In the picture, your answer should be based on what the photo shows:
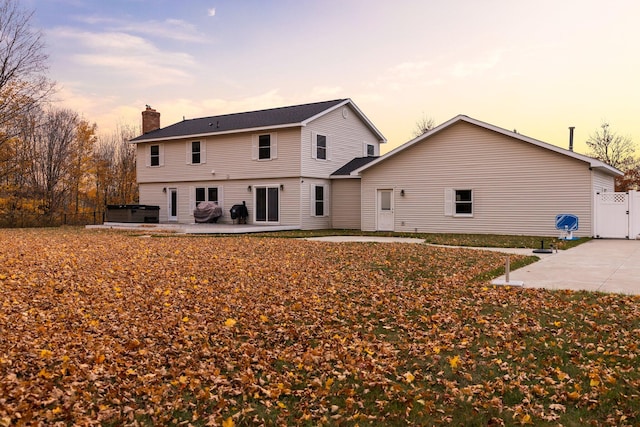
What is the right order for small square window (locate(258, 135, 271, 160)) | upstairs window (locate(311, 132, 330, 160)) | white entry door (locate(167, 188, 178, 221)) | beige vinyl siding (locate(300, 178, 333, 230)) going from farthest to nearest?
white entry door (locate(167, 188, 178, 221)) → small square window (locate(258, 135, 271, 160)) → upstairs window (locate(311, 132, 330, 160)) → beige vinyl siding (locate(300, 178, 333, 230))

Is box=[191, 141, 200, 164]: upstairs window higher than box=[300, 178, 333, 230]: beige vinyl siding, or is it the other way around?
box=[191, 141, 200, 164]: upstairs window

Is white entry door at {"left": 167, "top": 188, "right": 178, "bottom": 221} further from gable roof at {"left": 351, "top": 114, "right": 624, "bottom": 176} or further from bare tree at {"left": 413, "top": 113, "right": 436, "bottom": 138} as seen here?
bare tree at {"left": 413, "top": 113, "right": 436, "bottom": 138}

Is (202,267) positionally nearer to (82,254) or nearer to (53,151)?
(82,254)

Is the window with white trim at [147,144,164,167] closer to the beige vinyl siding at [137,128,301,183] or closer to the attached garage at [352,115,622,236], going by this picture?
Result: the beige vinyl siding at [137,128,301,183]

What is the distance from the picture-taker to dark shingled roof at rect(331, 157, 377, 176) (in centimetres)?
2598

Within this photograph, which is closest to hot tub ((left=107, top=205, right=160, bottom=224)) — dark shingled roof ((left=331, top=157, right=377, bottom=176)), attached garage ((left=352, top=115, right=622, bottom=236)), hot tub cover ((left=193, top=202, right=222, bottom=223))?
hot tub cover ((left=193, top=202, right=222, bottom=223))

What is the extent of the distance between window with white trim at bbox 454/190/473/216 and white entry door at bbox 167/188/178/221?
15259 mm

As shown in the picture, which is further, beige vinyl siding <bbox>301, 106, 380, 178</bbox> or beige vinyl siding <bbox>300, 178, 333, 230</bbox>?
beige vinyl siding <bbox>301, 106, 380, 178</bbox>

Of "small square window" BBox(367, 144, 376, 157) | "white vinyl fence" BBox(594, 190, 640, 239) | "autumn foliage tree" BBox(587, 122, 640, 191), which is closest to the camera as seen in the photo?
"white vinyl fence" BBox(594, 190, 640, 239)

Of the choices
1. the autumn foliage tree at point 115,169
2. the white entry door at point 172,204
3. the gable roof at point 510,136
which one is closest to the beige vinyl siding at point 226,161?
the white entry door at point 172,204

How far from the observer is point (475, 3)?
1689 cm

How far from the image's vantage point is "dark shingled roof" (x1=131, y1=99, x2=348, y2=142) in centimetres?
2538

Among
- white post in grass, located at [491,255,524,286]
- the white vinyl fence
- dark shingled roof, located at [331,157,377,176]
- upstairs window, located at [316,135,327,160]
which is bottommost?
white post in grass, located at [491,255,524,286]

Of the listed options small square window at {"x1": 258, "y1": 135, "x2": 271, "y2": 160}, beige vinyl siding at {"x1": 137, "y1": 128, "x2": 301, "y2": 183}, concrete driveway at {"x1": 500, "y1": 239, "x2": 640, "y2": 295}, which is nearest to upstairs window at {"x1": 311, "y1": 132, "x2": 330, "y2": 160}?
beige vinyl siding at {"x1": 137, "y1": 128, "x2": 301, "y2": 183}
